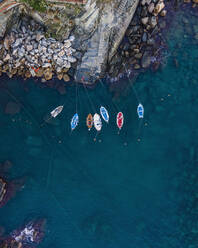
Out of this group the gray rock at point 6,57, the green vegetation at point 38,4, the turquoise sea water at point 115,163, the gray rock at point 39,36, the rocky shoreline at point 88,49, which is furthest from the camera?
the gray rock at point 6,57

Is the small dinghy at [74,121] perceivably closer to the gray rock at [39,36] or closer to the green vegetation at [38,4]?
the gray rock at [39,36]

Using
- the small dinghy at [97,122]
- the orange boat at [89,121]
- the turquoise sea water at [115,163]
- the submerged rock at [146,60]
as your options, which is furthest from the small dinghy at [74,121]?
the submerged rock at [146,60]

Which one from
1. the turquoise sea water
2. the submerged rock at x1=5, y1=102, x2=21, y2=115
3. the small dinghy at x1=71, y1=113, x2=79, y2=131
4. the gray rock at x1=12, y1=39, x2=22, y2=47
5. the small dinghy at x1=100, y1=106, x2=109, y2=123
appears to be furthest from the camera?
the submerged rock at x1=5, y1=102, x2=21, y2=115

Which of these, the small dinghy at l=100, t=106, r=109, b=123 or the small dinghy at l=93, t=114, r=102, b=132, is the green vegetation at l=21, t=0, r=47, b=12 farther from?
the small dinghy at l=93, t=114, r=102, b=132

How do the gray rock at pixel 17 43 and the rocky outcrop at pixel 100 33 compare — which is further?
the gray rock at pixel 17 43

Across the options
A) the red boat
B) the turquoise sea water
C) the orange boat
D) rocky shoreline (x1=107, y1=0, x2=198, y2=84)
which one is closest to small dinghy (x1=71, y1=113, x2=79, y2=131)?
the turquoise sea water

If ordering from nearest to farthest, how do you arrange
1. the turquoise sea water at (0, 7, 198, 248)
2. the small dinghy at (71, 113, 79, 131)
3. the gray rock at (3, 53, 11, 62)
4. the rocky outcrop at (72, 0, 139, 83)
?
1. the rocky outcrop at (72, 0, 139, 83)
2. the turquoise sea water at (0, 7, 198, 248)
3. the gray rock at (3, 53, 11, 62)
4. the small dinghy at (71, 113, 79, 131)

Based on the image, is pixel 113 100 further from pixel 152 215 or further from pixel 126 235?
pixel 126 235
